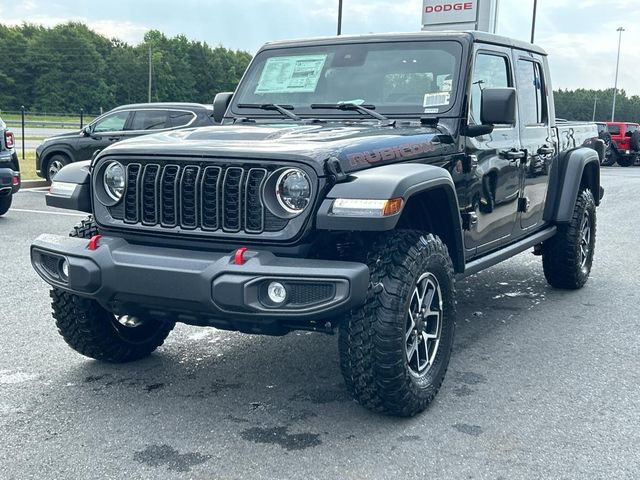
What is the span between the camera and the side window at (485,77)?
15.1 ft

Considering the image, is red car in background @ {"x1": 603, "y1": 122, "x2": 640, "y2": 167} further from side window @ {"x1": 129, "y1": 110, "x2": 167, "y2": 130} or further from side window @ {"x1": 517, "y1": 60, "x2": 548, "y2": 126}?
side window @ {"x1": 517, "y1": 60, "x2": 548, "y2": 126}

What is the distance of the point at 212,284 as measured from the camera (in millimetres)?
3213

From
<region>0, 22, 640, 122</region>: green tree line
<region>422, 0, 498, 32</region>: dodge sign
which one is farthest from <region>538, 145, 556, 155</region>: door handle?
<region>0, 22, 640, 122</region>: green tree line

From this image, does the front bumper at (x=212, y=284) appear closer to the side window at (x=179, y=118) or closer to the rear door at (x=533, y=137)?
the rear door at (x=533, y=137)

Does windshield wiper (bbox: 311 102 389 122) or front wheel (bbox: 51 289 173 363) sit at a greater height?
windshield wiper (bbox: 311 102 389 122)

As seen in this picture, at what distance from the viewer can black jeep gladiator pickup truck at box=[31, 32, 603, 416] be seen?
3258 millimetres

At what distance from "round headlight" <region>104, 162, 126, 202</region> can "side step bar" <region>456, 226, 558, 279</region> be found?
6.36 feet

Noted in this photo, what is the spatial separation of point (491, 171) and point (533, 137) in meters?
0.96

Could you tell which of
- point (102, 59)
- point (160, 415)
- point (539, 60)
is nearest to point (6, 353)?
point (160, 415)

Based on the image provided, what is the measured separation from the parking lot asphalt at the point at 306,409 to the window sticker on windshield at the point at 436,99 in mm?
1531

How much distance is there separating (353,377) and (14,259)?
5.01 meters

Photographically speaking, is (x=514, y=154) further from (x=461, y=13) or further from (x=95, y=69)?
(x=95, y=69)

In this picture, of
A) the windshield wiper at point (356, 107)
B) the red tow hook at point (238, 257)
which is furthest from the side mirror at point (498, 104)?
the red tow hook at point (238, 257)

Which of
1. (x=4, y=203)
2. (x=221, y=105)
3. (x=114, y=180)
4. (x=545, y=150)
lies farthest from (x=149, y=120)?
(x=114, y=180)
